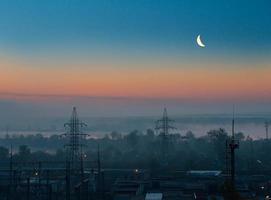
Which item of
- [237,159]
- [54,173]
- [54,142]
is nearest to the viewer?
[54,173]

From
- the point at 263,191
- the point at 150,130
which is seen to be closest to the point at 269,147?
the point at 150,130

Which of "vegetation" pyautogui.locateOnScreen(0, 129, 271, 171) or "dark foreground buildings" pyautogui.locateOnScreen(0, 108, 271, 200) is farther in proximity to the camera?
"vegetation" pyautogui.locateOnScreen(0, 129, 271, 171)

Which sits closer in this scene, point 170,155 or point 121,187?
point 121,187

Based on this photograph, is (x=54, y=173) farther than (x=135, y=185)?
Yes

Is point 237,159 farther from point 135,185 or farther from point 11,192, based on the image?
point 11,192

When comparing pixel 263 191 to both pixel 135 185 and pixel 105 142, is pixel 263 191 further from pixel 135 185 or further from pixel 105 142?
pixel 105 142

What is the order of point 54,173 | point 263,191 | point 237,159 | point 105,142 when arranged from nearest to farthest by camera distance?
1. point 263,191
2. point 54,173
3. point 237,159
4. point 105,142

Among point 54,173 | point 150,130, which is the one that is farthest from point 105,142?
point 54,173

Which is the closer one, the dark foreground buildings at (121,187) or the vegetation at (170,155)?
the dark foreground buildings at (121,187)

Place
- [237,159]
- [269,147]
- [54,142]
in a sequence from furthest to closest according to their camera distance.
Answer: [54,142], [269,147], [237,159]
